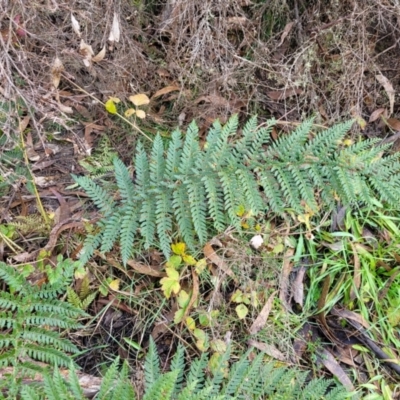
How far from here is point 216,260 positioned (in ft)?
8.98

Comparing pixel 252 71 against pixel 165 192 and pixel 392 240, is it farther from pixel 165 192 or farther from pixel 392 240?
pixel 392 240

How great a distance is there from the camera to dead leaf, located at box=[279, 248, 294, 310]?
9.14 feet

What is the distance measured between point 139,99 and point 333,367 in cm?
190

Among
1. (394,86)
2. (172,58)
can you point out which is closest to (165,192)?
(172,58)

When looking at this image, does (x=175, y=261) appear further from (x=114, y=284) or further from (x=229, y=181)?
(x=229, y=181)

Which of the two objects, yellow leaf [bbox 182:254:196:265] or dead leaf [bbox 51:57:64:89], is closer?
yellow leaf [bbox 182:254:196:265]

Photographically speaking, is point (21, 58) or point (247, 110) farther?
point (247, 110)

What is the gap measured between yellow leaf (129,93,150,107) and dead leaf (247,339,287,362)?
4.93 ft

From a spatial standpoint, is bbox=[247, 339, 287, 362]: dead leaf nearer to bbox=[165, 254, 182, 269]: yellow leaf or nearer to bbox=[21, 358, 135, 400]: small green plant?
bbox=[165, 254, 182, 269]: yellow leaf

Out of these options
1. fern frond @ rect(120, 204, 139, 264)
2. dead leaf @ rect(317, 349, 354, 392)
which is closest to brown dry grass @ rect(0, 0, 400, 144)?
fern frond @ rect(120, 204, 139, 264)

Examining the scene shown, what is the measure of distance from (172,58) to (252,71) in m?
0.49

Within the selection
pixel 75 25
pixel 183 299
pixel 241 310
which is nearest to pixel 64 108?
pixel 75 25

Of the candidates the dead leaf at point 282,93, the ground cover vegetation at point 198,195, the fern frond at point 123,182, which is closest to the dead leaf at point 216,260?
the ground cover vegetation at point 198,195

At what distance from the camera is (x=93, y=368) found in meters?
2.58
